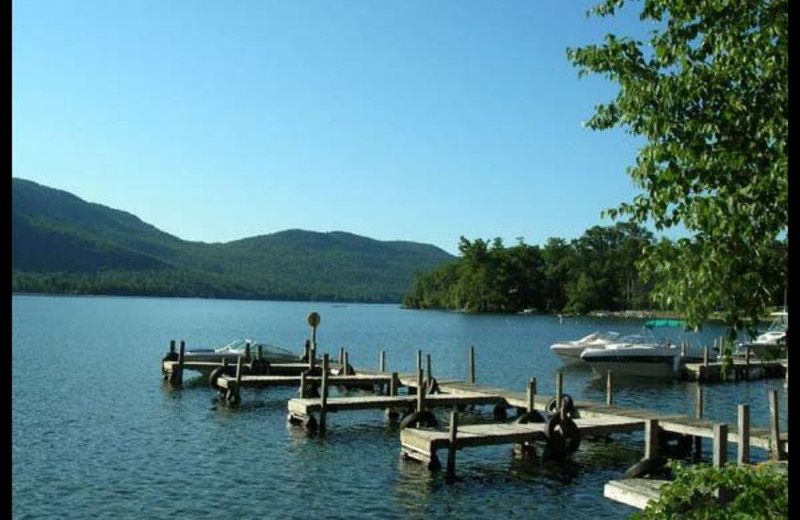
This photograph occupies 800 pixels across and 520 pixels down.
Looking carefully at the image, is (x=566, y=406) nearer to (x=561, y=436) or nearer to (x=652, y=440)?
(x=561, y=436)

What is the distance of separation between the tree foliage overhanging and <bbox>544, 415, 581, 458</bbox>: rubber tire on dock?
16.0 metres

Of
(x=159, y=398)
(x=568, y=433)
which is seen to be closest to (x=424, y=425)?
(x=568, y=433)

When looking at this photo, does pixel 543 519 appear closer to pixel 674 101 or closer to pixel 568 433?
pixel 568 433

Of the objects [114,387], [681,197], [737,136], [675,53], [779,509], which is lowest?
[114,387]

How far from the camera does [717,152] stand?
508cm

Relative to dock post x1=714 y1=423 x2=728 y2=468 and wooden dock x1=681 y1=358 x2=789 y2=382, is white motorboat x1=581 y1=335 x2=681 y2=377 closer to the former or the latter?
wooden dock x1=681 y1=358 x2=789 y2=382

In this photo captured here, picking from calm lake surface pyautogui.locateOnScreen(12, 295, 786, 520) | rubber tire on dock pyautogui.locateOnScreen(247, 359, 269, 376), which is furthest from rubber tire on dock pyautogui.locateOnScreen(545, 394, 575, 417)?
rubber tire on dock pyautogui.locateOnScreen(247, 359, 269, 376)

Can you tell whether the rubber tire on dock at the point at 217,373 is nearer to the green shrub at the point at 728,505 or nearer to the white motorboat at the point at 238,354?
the white motorboat at the point at 238,354

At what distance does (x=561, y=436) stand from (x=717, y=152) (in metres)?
17.1

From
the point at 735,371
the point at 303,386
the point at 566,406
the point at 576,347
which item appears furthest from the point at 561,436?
the point at 576,347

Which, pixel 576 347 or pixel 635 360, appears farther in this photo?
pixel 576 347

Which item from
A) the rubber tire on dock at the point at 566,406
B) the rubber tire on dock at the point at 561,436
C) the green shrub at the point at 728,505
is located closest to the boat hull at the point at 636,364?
the rubber tire on dock at the point at 566,406

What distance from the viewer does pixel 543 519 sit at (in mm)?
16359
